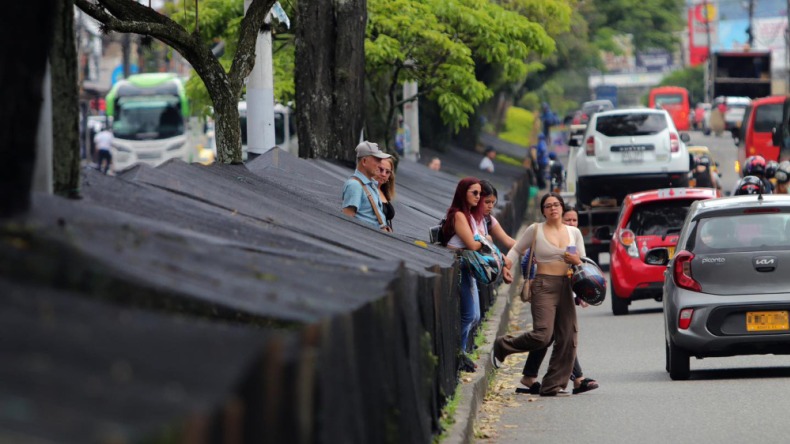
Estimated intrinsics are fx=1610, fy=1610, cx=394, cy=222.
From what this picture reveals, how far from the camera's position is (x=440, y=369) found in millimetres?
9836

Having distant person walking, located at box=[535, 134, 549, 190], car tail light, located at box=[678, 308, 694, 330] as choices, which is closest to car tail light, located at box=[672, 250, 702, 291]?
car tail light, located at box=[678, 308, 694, 330]

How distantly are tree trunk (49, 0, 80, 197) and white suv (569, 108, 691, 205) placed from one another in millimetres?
20958

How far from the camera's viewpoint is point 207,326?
4551mm

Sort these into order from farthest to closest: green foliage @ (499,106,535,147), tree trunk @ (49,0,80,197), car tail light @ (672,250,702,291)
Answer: green foliage @ (499,106,535,147), car tail light @ (672,250,702,291), tree trunk @ (49,0,80,197)

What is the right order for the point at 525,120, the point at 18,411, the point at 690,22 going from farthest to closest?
the point at 690,22, the point at 525,120, the point at 18,411

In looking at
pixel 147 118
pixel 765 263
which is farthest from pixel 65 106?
pixel 147 118

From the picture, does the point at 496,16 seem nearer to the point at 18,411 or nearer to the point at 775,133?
the point at 775,133

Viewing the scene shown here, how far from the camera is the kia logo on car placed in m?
12.6

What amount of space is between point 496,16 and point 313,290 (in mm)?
22644

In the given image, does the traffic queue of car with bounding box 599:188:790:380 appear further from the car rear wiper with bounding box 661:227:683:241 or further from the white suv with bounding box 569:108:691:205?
the white suv with bounding box 569:108:691:205

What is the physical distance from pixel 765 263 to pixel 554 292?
66.7 inches

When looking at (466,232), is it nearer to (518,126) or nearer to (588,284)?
(588,284)

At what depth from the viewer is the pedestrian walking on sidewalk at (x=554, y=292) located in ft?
40.8

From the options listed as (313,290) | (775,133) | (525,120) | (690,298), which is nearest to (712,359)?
(690,298)
